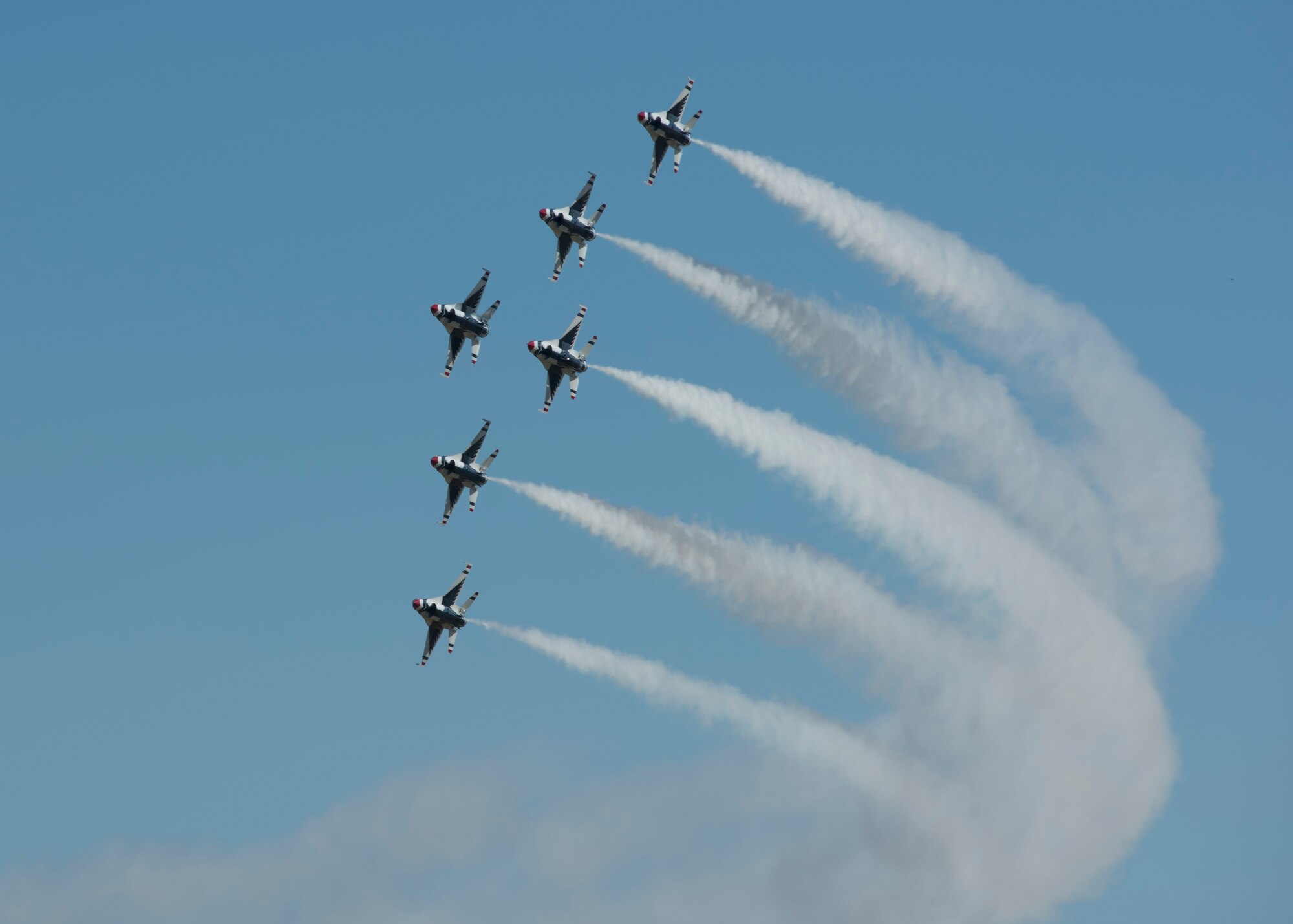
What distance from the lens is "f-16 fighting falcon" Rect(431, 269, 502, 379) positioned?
10756cm

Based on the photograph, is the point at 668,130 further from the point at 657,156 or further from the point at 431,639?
the point at 431,639

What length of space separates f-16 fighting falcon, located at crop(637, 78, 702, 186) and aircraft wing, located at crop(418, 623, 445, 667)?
26.8 m

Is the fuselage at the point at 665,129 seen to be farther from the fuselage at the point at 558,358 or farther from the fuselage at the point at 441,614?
the fuselage at the point at 441,614

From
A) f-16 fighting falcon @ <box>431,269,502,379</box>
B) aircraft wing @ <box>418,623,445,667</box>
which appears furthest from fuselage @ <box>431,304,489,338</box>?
aircraft wing @ <box>418,623,445,667</box>

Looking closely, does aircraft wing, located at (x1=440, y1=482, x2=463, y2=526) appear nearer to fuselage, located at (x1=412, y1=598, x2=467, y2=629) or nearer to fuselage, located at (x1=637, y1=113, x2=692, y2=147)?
fuselage, located at (x1=412, y1=598, x2=467, y2=629)

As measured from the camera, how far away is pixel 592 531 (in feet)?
343

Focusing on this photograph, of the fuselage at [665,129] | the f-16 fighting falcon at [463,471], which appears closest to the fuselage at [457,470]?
the f-16 fighting falcon at [463,471]

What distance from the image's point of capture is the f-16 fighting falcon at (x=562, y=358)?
346 ft

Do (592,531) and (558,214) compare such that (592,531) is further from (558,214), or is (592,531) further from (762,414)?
(558,214)

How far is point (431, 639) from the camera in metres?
107

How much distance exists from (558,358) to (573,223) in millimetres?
7774

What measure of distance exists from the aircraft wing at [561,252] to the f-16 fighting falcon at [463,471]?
394 inches

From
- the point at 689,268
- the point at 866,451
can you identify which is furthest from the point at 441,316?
the point at 866,451

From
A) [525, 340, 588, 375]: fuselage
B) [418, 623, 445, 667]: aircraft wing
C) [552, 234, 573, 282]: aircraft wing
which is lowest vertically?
[418, 623, 445, 667]: aircraft wing
